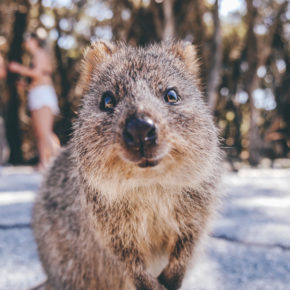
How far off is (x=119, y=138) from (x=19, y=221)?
7.57 ft

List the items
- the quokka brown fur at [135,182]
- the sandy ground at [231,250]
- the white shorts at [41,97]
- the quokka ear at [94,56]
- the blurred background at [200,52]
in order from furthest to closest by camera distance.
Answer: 1. the blurred background at [200,52]
2. the white shorts at [41,97]
3. the quokka ear at [94,56]
4. the sandy ground at [231,250]
5. the quokka brown fur at [135,182]

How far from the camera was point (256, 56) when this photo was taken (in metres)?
9.52

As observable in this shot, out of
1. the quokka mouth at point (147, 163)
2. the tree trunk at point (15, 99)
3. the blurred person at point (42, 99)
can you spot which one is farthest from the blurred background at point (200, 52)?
the quokka mouth at point (147, 163)

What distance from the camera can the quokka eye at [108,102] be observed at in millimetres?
1754

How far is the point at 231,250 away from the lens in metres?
2.54

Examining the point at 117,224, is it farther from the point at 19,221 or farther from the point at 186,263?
the point at 19,221

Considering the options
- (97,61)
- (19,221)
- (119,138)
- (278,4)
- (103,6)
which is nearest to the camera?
(119,138)

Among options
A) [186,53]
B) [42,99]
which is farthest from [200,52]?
[186,53]

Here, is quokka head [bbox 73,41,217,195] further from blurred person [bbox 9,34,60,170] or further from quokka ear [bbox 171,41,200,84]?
blurred person [bbox 9,34,60,170]

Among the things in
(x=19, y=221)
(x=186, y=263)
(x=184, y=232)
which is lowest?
(x=19, y=221)

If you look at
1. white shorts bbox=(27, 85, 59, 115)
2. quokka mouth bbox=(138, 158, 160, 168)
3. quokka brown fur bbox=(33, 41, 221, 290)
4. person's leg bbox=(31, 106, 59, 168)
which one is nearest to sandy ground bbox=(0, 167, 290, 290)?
quokka brown fur bbox=(33, 41, 221, 290)

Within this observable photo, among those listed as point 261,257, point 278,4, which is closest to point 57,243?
point 261,257

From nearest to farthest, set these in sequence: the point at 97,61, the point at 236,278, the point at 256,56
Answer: the point at 236,278 < the point at 97,61 < the point at 256,56

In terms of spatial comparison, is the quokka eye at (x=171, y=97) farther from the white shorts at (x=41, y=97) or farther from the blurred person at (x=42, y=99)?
the white shorts at (x=41, y=97)
